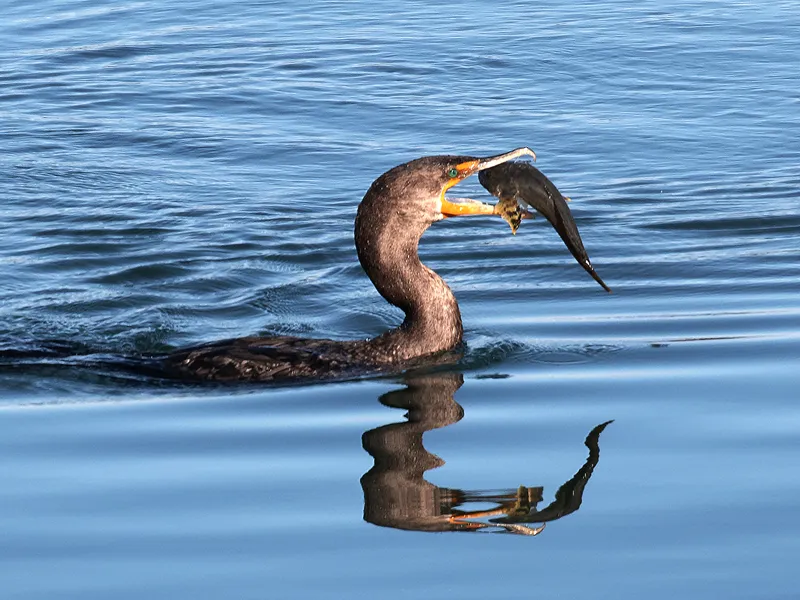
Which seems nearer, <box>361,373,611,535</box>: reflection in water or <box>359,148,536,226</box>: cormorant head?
<box>361,373,611,535</box>: reflection in water

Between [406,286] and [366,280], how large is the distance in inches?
101

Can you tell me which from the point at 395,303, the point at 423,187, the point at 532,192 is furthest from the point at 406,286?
the point at 532,192

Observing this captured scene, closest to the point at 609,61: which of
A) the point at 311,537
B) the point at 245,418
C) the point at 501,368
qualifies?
the point at 501,368

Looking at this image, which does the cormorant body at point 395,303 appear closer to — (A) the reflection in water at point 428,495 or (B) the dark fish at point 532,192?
(B) the dark fish at point 532,192

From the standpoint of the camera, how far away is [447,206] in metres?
7.62

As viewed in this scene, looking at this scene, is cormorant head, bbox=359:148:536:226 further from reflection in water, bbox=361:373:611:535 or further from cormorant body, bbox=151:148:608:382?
reflection in water, bbox=361:373:611:535

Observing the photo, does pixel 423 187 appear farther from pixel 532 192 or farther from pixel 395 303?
pixel 395 303

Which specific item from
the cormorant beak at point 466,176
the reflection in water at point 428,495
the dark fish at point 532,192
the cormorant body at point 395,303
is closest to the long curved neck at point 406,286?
the cormorant body at point 395,303

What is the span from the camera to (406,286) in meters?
7.80

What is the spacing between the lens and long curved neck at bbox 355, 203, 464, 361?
770 centimetres

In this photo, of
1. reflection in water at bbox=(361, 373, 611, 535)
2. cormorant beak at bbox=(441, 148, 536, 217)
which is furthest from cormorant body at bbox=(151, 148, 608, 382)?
reflection in water at bbox=(361, 373, 611, 535)

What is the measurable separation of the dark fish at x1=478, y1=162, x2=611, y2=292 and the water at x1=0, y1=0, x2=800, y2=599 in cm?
77

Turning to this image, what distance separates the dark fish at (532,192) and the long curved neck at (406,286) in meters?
0.44

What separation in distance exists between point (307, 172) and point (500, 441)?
7004 millimetres
